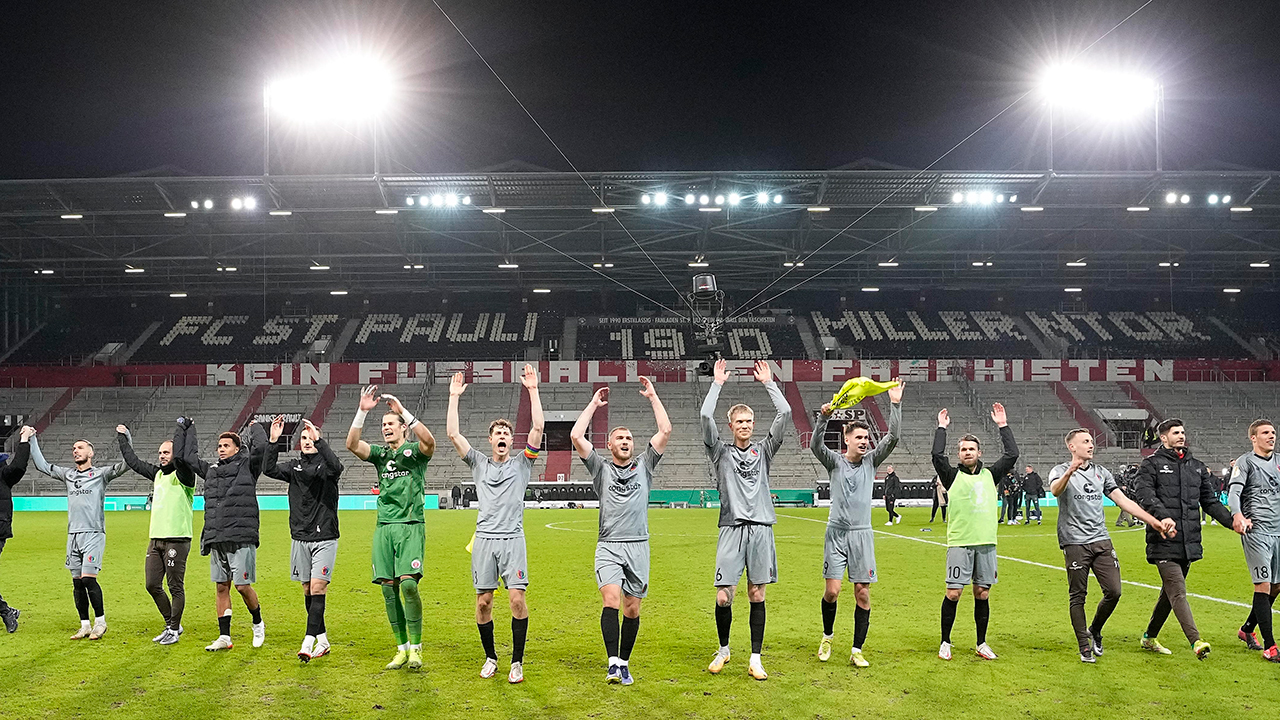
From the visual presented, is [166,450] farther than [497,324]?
No

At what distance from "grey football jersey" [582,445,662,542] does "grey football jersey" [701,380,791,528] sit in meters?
0.56

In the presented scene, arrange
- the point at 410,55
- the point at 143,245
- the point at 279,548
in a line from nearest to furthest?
the point at 279,548
the point at 410,55
the point at 143,245

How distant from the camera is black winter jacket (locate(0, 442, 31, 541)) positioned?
10000 mm

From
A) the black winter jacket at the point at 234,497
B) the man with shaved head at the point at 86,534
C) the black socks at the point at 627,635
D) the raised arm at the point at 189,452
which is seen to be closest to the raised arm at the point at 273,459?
the black winter jacket at the point at 234,497

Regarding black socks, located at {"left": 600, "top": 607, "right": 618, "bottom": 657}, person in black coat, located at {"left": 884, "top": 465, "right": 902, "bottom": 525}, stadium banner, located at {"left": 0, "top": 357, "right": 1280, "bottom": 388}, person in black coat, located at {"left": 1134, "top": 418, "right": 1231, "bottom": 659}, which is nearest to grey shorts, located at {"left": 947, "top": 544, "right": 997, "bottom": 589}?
person in black coat, located at {"left": 1134, "top": 418, "right": 1231, "bottom": 659}

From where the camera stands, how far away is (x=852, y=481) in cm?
881

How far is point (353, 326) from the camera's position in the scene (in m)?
52.3

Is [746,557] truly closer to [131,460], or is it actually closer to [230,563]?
[230,563]

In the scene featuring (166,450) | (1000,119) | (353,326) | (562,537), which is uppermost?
(1000,119)

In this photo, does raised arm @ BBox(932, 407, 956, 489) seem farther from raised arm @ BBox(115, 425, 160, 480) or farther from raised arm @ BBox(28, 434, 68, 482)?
raised arm @ BBox(28, 434, 68, 482)

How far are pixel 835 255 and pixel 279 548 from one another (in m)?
28.0

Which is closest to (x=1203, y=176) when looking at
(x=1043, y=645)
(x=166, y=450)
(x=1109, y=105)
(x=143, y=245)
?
(x=1109, y=105)

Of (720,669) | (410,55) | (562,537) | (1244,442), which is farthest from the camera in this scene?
(1244,442)

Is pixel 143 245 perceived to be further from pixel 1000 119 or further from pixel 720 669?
pixel 720 669
